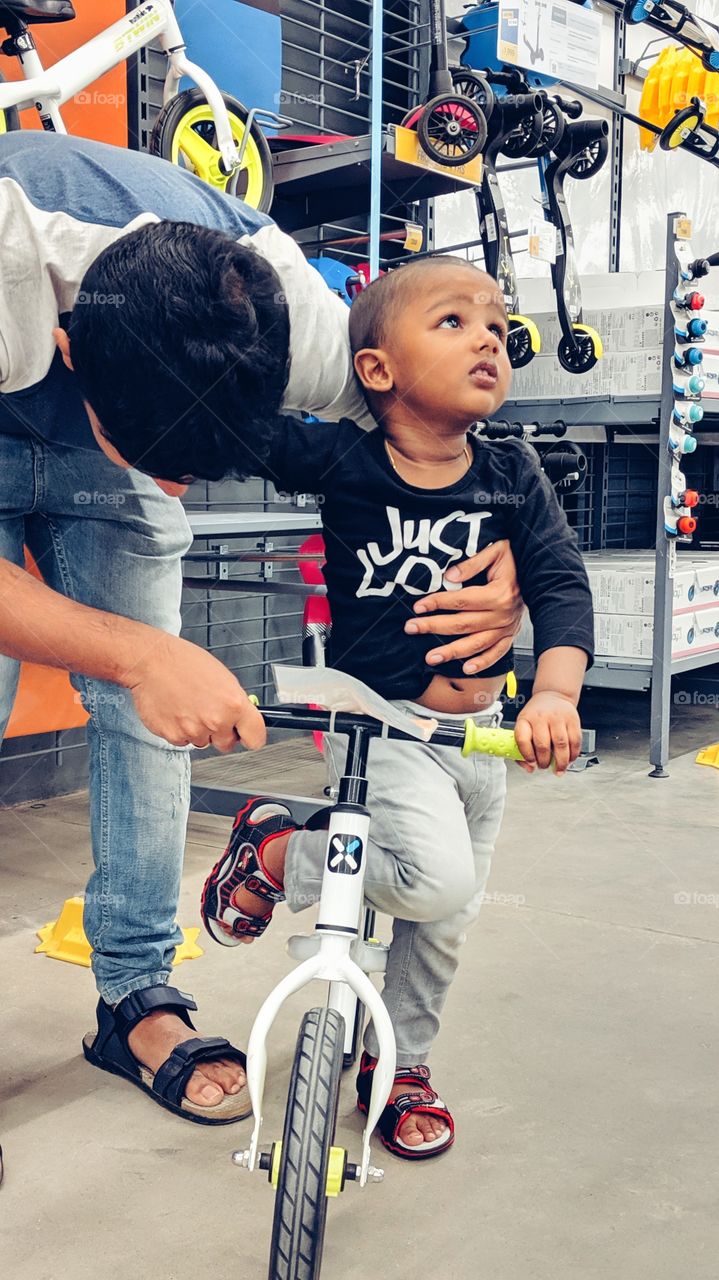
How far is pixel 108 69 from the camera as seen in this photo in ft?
7.50

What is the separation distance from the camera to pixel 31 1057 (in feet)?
5.08

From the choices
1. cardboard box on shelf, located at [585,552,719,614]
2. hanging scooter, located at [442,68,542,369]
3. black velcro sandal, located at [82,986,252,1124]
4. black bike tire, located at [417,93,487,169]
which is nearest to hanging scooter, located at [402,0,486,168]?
black bike tire, located at [417,93,487,169]

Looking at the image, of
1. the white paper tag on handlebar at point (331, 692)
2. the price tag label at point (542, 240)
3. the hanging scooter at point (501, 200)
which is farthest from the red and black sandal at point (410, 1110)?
the price tag label at point (542, 240)

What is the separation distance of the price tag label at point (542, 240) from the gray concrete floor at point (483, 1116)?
206cm

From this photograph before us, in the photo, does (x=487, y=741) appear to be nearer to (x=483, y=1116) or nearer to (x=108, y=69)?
(x=483, y=1116)

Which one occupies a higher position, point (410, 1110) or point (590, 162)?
point (590, 162)

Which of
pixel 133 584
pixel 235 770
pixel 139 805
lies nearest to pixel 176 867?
pixel 139 805

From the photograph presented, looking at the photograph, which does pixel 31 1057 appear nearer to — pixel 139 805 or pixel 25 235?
pixel 139 805

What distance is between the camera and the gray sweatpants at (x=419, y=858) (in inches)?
49.2

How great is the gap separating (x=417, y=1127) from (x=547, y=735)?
57 cm

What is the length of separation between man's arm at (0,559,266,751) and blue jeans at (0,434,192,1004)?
0.23 m

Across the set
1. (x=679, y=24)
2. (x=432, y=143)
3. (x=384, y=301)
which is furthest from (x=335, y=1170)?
(x=679, y=24)

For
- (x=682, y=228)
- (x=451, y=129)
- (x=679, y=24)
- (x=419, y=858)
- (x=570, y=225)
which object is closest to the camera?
(x=419, y=858)

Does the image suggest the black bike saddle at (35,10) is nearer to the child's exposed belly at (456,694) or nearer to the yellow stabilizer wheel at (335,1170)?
the child's exposed belly at (456,694)
